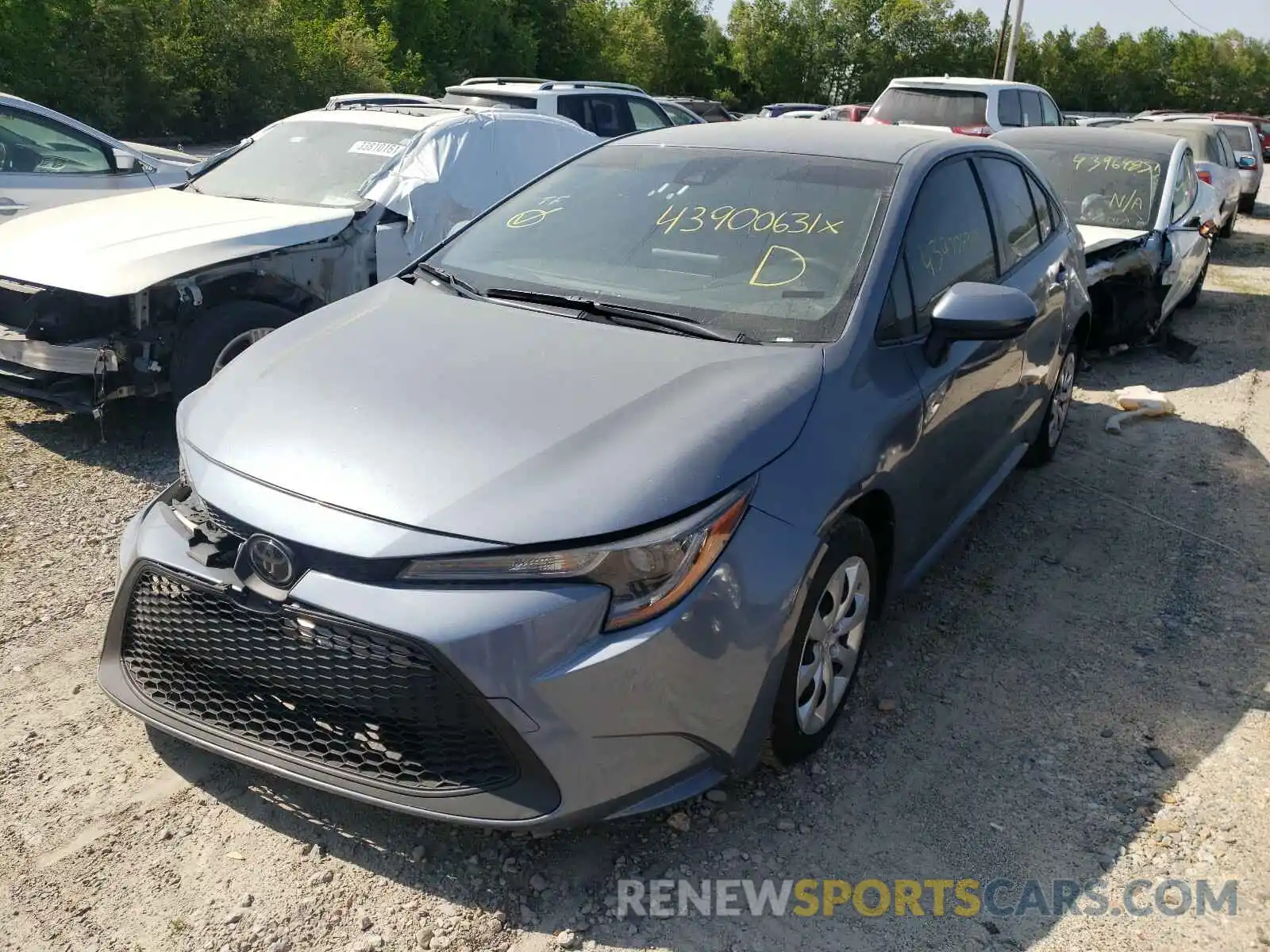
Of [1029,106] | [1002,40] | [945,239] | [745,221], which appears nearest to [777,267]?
[745,221]

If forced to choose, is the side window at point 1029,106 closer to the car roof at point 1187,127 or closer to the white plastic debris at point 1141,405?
the car roof at point 1187,127

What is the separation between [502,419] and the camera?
9.09 ft

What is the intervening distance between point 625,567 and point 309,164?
5.22 metres

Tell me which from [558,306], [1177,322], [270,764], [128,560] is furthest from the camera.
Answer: [1177,322]

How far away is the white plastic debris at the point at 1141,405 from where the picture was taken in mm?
6660

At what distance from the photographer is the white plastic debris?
6.66 metres

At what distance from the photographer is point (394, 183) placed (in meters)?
6.52

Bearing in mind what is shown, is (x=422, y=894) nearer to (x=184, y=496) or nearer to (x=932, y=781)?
(x=184, y=496)

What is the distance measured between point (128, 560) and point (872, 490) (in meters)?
2.04

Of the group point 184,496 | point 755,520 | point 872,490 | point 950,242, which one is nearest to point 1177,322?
point 950,242

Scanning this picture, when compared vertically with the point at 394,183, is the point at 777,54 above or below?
above

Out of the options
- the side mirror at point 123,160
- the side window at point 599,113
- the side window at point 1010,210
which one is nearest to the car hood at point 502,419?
the side window at point 1010,210

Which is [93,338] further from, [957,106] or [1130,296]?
[957,106]

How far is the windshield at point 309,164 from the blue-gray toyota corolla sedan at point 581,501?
9.75ft
